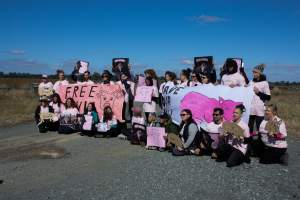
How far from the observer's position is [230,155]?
8.81 meters

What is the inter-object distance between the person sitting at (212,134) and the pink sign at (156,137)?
1036 millimetres

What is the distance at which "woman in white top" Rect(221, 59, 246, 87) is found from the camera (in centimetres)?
980

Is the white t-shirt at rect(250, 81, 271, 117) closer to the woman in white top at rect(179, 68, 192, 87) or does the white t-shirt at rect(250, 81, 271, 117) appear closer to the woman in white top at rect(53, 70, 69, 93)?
the woman in white top at rect(179, 68, 192, 87)

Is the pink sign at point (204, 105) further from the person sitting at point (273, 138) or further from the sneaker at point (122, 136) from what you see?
the sneaker at point (122, 136)

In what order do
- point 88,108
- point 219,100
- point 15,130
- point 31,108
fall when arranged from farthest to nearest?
point 31,108
point 15,130
point 88,108
point 219,100

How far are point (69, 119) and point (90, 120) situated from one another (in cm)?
87

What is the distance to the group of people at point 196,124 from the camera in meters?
8.88

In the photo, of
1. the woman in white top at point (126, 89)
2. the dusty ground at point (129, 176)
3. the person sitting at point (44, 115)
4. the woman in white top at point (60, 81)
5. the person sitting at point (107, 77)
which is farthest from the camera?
the woman in white top at point (60, 81)

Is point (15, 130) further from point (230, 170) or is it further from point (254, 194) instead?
point (254, 194)

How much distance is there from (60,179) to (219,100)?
165 inches

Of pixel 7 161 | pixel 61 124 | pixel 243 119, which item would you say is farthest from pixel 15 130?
pixel 243 119

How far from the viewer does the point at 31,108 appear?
2384 cm

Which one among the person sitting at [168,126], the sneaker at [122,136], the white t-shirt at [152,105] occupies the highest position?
the white t-shirt at [152,105]

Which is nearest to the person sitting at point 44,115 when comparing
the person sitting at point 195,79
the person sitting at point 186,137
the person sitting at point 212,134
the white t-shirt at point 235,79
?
the person sitting at point 195,79
